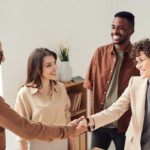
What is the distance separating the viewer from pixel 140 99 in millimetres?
1751

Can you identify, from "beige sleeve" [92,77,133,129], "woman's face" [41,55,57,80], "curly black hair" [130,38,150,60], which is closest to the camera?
"curly black hair" [130,38,150,60]

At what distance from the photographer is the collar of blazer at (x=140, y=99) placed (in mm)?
1712

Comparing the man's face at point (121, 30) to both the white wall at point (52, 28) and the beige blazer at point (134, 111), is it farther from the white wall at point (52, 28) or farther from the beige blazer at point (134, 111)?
the white wall at point (52, 28)

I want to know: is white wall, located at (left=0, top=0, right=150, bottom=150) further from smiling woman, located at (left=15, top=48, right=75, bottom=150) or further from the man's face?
the man's face

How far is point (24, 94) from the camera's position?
6.49 feet

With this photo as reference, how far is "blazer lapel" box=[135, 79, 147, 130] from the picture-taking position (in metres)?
1.71

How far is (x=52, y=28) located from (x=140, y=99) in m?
1.87

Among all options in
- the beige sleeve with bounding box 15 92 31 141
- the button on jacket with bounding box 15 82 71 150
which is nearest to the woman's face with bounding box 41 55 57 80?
the button on jacket with bounding box 15 82 71 150

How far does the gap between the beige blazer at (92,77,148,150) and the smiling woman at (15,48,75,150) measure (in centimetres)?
41

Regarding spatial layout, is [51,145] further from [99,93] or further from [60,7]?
[60,7]

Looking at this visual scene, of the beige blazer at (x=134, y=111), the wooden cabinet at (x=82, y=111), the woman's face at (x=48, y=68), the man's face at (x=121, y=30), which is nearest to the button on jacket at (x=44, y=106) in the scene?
the woman's face at (x=48, y=68)

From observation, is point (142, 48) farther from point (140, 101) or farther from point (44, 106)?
point (44, 106)

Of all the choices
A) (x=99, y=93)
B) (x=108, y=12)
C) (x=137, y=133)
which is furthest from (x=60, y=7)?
(x=137, y=133)

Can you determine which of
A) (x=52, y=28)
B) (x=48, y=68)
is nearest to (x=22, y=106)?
(x=48, y=68)
